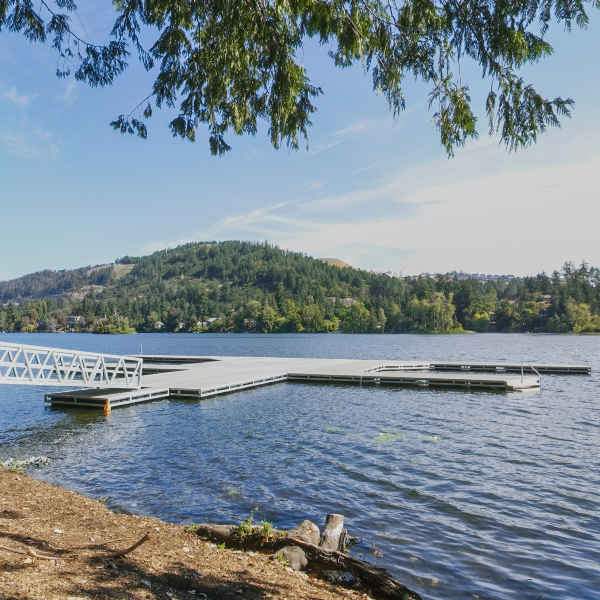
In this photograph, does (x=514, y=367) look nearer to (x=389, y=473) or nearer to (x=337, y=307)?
(x=389, y=473)

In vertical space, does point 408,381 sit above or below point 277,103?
below

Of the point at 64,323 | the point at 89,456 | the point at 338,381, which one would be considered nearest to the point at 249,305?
the point at 64,323

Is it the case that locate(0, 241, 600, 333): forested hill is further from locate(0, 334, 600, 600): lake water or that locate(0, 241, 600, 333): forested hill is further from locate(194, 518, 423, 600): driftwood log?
locate(194, 518, 423, 600): driftwood log

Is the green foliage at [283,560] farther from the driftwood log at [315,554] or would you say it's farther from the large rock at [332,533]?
the large rock at [332,533]

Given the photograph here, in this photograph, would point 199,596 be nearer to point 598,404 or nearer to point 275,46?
point 275,46

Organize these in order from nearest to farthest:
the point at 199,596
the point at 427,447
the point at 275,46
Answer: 1. the point at 199,596
2. the point at 275,46
3. the point at 427,447

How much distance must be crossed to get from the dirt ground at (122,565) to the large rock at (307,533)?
67cm

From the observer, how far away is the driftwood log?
16.6ft

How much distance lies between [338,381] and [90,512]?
1769 cm

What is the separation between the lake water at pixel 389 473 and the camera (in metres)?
6.44

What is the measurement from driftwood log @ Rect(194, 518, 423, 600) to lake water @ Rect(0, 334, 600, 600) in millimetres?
819

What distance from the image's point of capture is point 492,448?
11.7 metres

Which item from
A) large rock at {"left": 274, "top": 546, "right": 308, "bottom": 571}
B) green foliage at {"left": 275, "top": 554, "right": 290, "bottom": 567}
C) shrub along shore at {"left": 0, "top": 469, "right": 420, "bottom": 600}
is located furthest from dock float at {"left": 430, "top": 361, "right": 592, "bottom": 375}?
shrub along shore at {"left": 0, "top": 469, "right": 420, "bottom": 600}

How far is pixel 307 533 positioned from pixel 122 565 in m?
2.55
